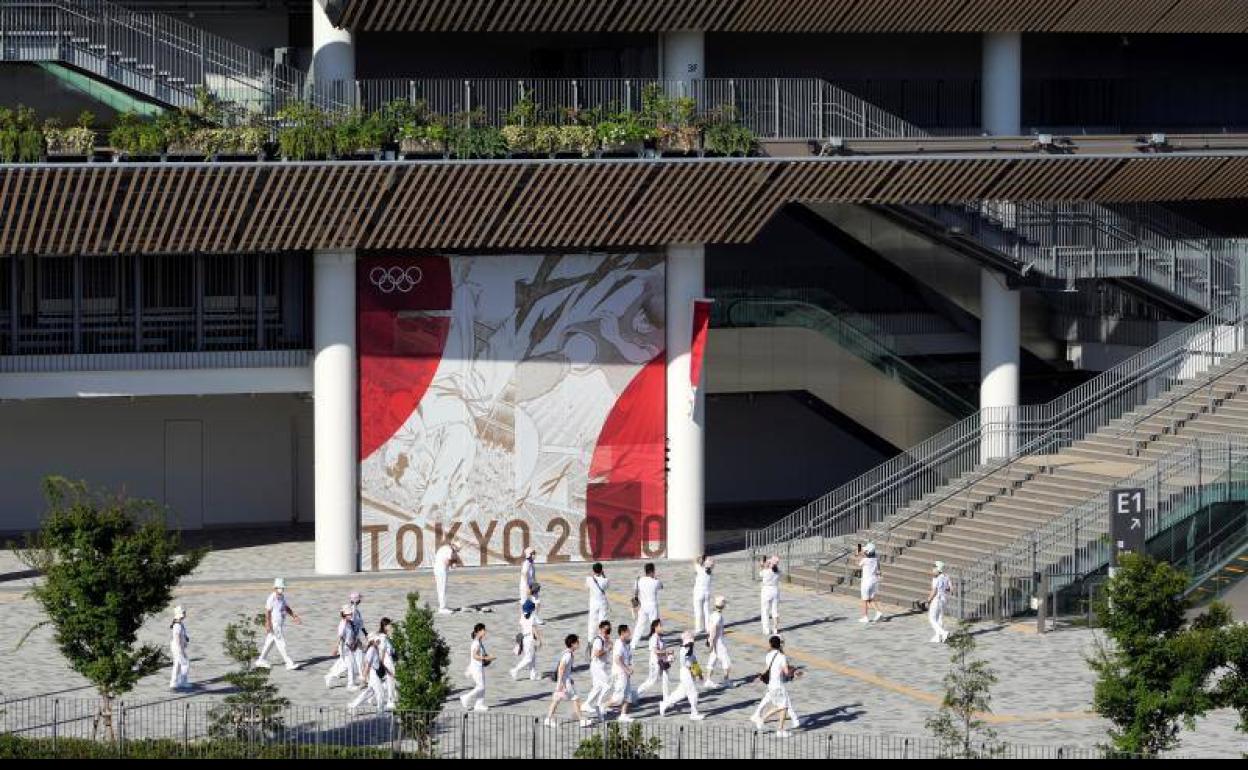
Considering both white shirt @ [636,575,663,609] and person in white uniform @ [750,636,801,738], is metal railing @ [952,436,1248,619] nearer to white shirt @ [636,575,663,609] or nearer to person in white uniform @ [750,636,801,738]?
white shirt @ [636,575,663,609]

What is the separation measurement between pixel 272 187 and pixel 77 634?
45.8 ft

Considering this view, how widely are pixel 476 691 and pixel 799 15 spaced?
18.4 m

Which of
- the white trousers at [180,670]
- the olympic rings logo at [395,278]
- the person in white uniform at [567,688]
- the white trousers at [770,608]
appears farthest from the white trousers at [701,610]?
the olympic rings logo at [395,278]

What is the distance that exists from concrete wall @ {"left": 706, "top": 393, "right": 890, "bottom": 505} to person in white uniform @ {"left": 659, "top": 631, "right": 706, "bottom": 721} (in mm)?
22942

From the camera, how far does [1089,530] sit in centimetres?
5184

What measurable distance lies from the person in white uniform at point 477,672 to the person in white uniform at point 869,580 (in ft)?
30.8

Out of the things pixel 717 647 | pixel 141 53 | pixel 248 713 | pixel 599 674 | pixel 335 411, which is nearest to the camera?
pixel 248 713

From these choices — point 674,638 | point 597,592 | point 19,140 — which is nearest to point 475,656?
point 597,592

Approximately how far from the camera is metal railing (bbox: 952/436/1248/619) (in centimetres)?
5091

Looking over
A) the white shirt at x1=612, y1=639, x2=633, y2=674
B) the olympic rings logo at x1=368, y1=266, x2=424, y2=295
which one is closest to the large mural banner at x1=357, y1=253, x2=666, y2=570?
the olympic rings logo at x1=368, y1=266, x2=424, y2=295

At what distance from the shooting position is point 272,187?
52750mm

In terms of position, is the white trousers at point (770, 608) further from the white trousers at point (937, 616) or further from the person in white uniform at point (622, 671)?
the person in white uniform at point (622, 671)

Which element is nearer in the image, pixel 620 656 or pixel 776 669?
pixel 776 669

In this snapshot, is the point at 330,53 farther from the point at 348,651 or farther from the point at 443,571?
the point at 348,651
